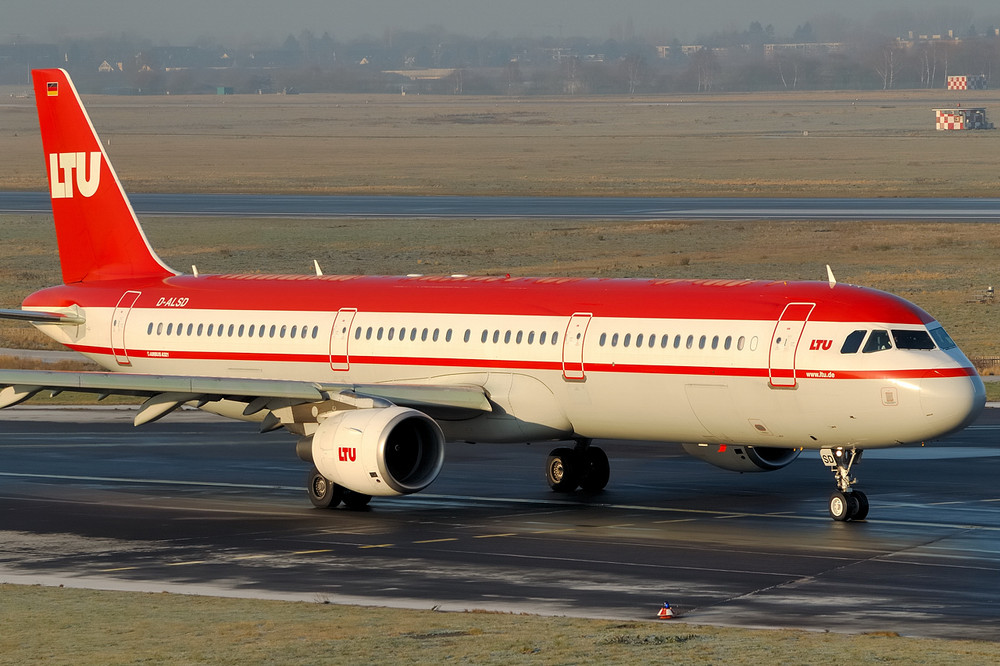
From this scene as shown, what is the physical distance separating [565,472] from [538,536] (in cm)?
631

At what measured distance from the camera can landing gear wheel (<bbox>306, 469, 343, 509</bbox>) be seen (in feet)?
122

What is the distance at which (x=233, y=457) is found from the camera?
46.4m

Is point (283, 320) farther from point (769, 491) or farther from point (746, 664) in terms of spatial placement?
point (746, 664)

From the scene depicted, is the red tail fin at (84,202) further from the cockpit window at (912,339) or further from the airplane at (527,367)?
the cockpit window at (912,339)

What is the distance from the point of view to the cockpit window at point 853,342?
111 ft

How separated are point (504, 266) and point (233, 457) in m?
47.9

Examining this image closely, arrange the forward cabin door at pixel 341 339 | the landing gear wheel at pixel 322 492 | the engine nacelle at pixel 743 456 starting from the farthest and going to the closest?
the forward cabin door at pixel 341 339, the engine nacelle at pixel 743 456, the landing gear wheel at pixel 322 492

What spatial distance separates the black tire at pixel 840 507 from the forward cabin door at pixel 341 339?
1157 centimetres

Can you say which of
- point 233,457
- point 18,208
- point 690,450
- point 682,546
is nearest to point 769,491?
point 690,450

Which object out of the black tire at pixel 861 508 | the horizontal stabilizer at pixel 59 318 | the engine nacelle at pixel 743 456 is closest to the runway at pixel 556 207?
the horizontal stabilizer at pixel 59 318

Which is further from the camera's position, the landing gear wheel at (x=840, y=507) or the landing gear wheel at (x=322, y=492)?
the landing gear wheel at (x=322, y=492)

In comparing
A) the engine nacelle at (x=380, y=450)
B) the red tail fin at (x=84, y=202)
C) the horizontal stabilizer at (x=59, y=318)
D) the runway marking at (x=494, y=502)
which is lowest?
the runway marking at (x=494, y=502)

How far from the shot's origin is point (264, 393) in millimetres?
36469

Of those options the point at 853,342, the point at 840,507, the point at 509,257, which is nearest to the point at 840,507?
the point at 840,507
